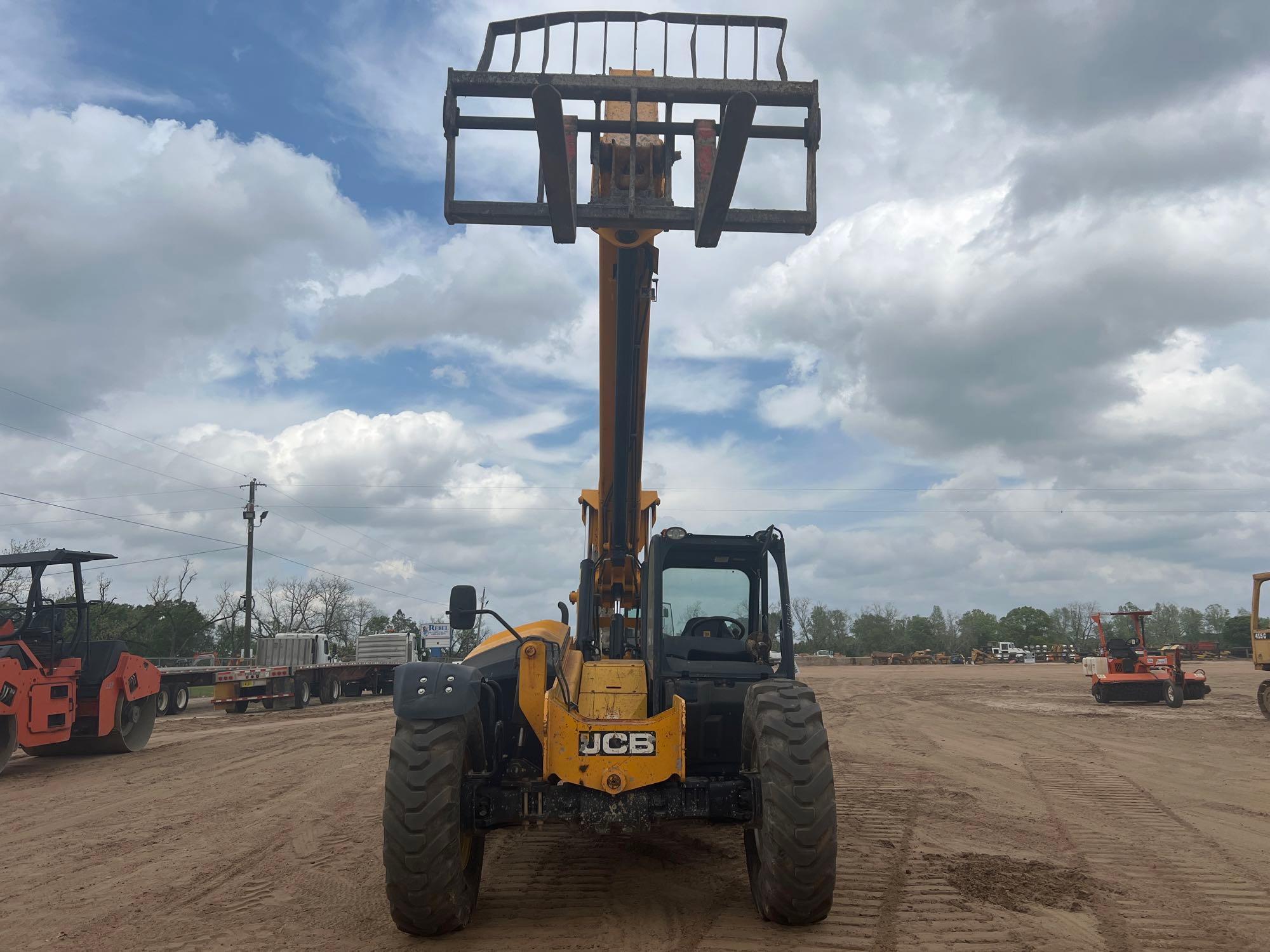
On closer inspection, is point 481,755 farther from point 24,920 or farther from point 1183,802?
point 1183,802

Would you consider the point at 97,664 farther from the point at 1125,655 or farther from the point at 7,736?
the point at 1125,655

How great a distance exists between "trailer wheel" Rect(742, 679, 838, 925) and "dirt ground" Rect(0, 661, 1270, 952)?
0.79 ft

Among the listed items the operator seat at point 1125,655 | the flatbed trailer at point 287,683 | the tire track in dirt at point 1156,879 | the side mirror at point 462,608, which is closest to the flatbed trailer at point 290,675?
the flatbed trailer at point 287,683

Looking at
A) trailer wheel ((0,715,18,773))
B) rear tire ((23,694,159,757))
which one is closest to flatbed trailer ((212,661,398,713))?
rear tire ((23,694,159,757))

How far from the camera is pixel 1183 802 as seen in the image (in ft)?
32.5

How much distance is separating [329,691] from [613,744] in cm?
2507

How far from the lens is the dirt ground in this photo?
556 cm

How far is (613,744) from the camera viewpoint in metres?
5.53

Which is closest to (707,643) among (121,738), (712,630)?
(712,630)

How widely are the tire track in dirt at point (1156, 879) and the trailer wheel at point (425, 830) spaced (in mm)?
3902

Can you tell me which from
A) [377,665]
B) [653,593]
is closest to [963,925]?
[653,593]

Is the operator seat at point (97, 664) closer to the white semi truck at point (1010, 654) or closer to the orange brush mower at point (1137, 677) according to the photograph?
the orange brush mower at point (1137, 677)

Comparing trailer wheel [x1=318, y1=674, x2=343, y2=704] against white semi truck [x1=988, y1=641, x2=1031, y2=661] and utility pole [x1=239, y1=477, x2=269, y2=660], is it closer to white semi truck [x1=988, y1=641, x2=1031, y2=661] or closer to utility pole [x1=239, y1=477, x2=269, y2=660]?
utility pole [x1=239, y1=477, x2=269, y2=660]

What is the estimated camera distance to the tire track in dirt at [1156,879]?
18.1ft
